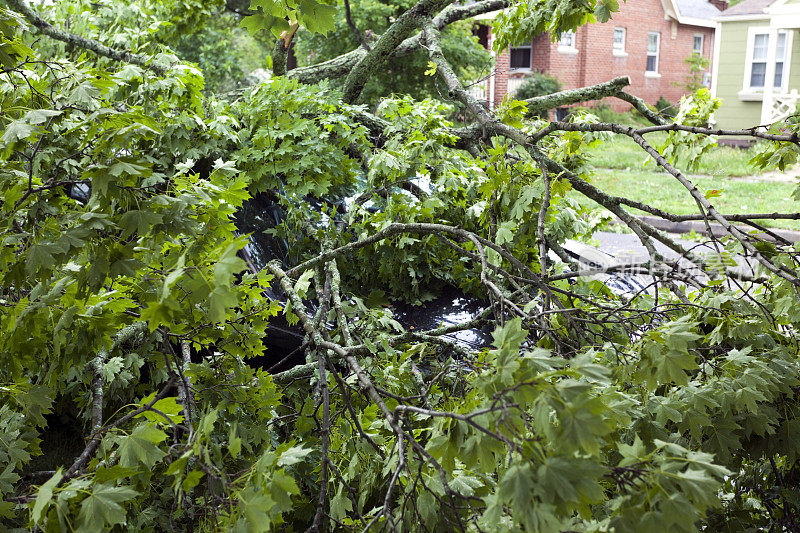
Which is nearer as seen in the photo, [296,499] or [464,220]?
[296,499]

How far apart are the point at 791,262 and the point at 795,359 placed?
383 mm

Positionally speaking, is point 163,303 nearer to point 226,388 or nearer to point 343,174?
point 226,388

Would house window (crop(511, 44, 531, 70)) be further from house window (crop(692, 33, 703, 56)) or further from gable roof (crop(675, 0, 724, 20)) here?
house window (crop(692, 33, 703, 56))

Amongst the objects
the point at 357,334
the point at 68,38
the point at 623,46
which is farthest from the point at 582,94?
the point at 623,46

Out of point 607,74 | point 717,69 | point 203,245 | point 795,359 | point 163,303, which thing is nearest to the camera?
point 163,303

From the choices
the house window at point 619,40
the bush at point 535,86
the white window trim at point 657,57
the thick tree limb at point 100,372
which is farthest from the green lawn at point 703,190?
the white window trim at point 657,57

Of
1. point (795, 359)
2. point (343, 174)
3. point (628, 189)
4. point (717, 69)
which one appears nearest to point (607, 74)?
point (717, 69)

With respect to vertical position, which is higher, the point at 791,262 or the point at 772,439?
the point at 791,262

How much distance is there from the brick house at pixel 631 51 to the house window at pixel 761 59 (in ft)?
12.8

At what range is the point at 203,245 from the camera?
1988 millimetres

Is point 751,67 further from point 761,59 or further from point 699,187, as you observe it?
point 699,187

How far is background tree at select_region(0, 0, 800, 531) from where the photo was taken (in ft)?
4.41

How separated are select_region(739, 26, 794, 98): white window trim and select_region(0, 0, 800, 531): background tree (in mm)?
20111

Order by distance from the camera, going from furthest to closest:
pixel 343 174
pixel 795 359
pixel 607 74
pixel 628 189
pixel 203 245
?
pixel 607 74, pixel 628 189, pixel 343 174, pixel 795 359, pixel 203 245
